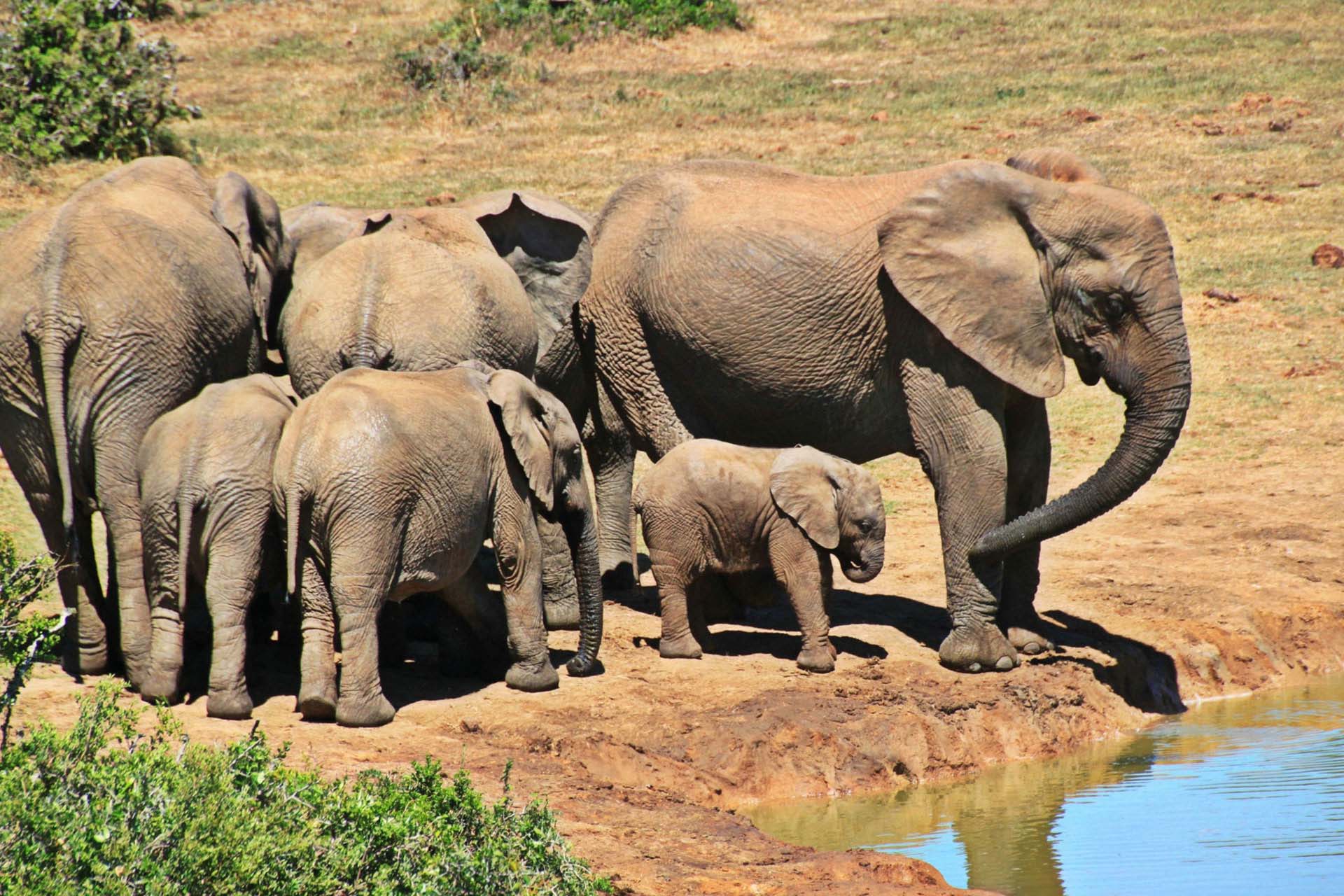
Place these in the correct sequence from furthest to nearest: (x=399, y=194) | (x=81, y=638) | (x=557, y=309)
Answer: (x=399, y=194), (x=557, y=309), (x=81, y=638)

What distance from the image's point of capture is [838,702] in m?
8.90

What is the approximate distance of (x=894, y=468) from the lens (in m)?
14.9

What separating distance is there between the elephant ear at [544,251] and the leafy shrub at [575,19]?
1669 cm

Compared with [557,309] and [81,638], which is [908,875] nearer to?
[81,638]

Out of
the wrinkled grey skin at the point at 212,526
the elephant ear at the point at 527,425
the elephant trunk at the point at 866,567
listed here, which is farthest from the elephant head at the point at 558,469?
the elephant trunk at the point at 866,567

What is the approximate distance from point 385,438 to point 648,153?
1561cm

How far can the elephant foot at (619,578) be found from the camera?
11.7 m

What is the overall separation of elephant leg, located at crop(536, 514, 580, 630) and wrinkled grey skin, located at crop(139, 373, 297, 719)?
2274 millimetres

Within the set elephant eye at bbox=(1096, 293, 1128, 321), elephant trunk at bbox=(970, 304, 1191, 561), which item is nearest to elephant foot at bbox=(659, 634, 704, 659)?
elephant trunk at bbox=(970, 304, 1191, 561)

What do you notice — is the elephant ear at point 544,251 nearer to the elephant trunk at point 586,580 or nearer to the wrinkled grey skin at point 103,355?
the elephant trunk at point 586,580

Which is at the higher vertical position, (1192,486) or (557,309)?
(557,309)

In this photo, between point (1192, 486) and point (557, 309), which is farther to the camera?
point (1192, 486)

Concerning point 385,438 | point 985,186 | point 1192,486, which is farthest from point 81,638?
point 1192,486

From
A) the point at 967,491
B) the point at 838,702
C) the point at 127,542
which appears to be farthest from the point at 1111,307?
the point at 127,542
